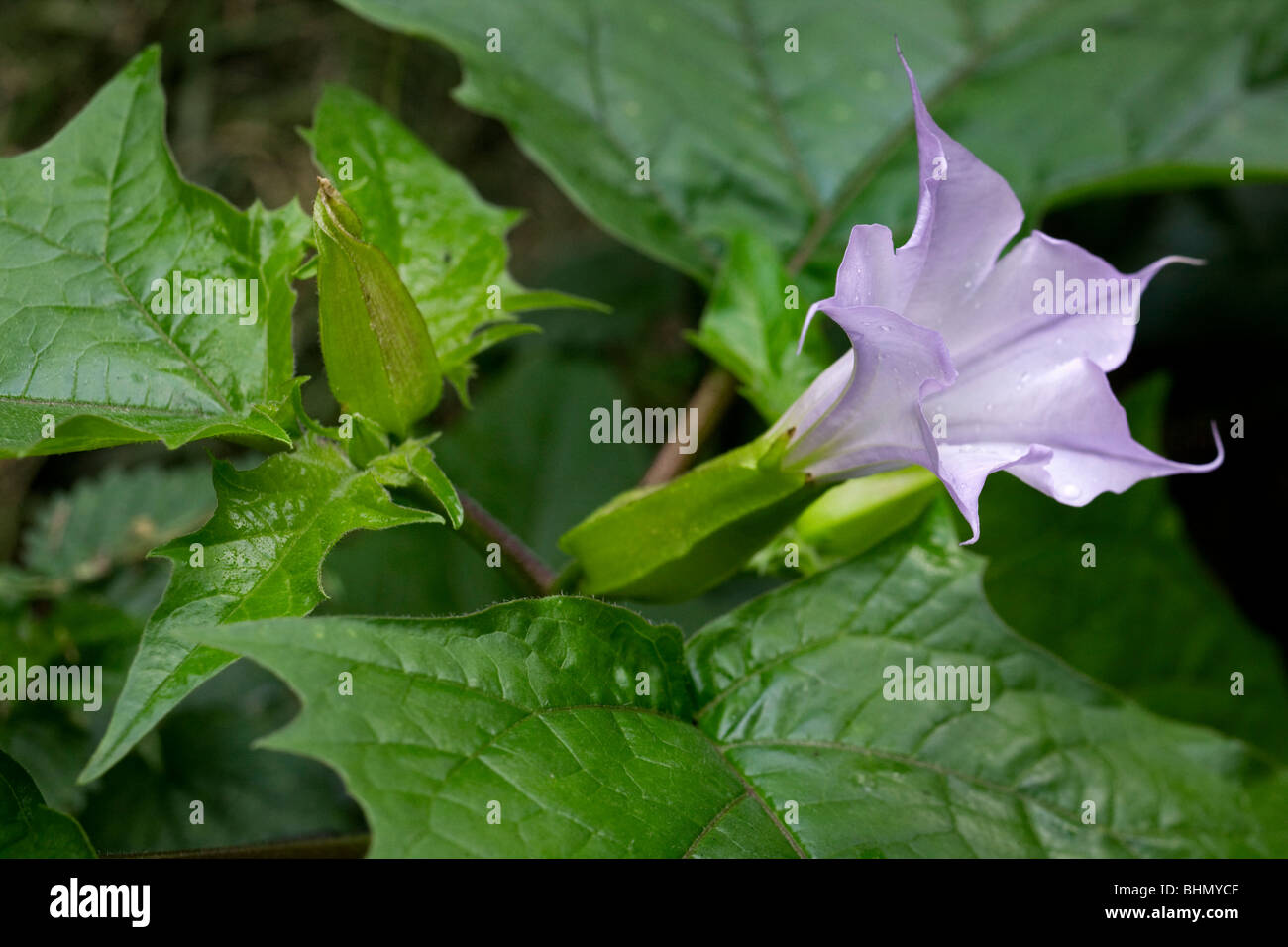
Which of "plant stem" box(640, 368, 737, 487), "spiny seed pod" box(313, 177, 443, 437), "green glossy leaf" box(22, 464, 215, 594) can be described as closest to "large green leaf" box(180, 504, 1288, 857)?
"spiny seed pod" box(313, 177, 443, 437)

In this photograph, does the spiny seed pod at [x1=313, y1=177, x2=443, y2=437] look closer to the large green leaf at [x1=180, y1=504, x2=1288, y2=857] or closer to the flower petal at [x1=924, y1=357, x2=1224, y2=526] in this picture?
the large green leaf at [x1=180, y1=504, x2=1288, y2=857]

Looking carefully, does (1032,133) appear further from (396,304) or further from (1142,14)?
(396,304)

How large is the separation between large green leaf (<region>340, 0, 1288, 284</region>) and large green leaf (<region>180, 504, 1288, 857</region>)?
56 centimetres

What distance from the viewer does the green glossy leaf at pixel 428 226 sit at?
90 cm

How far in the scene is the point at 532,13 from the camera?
1360 millimetres

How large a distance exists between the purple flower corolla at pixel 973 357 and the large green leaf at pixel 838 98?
19.7 inches

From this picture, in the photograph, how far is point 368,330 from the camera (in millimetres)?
783

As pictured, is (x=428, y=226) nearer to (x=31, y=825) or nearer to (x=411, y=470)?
(x=411, y=470)

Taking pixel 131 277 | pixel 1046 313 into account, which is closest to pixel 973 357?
pixel 1046 313

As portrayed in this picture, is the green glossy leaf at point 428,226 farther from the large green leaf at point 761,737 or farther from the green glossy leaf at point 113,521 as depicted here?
the green glossy leaf at point 113,521

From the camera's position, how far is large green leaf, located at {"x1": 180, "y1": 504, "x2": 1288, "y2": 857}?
61 centimetres
